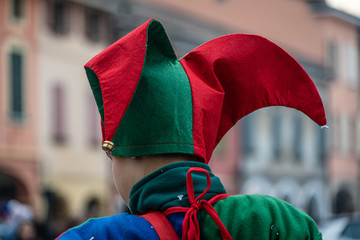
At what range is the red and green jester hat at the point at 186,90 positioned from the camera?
241 centimetres

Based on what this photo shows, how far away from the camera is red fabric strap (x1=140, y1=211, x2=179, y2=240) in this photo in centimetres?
230

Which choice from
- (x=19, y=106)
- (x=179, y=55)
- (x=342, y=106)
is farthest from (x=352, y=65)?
(x=19, y=106)

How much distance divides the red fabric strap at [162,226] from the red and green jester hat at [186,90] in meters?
0.05

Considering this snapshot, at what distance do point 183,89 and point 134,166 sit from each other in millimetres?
262

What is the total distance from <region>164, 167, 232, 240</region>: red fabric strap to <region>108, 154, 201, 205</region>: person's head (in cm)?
10

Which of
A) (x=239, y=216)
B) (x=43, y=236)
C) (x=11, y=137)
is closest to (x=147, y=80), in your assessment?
(x=239, y=216)

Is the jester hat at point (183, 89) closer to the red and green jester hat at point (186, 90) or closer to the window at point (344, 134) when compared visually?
Answer: the red and green jester hat at point (186, 90)

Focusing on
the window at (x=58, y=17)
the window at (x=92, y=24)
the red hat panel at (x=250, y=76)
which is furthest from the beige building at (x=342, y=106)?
the red hat panel at (x=250, y=76)

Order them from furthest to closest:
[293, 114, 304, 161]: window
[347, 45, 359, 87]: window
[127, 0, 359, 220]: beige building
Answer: [347, 45, 359, 87]: window < [293, 114, 304, 161]: window < [127, 0, 359, 220]: beige building

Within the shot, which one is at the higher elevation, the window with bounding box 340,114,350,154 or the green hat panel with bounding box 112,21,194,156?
the green hat panel with bounding box 112,21,194,156

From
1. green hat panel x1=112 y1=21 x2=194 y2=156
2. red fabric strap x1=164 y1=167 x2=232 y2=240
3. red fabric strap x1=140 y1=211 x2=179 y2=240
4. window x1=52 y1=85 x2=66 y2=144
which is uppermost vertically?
green hat panel x1=112 y1=21 x2=194 y2=156

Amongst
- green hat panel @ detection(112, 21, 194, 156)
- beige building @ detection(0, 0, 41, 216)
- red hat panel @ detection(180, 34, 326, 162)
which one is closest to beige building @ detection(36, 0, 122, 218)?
beige building @ detection(0, 0, 41, 216)

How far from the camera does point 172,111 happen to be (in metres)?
2.44

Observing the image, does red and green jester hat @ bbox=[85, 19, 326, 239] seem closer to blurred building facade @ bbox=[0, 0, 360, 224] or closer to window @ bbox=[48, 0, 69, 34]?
blurred building facade @ bbox=[0, 0, 360, 224]
